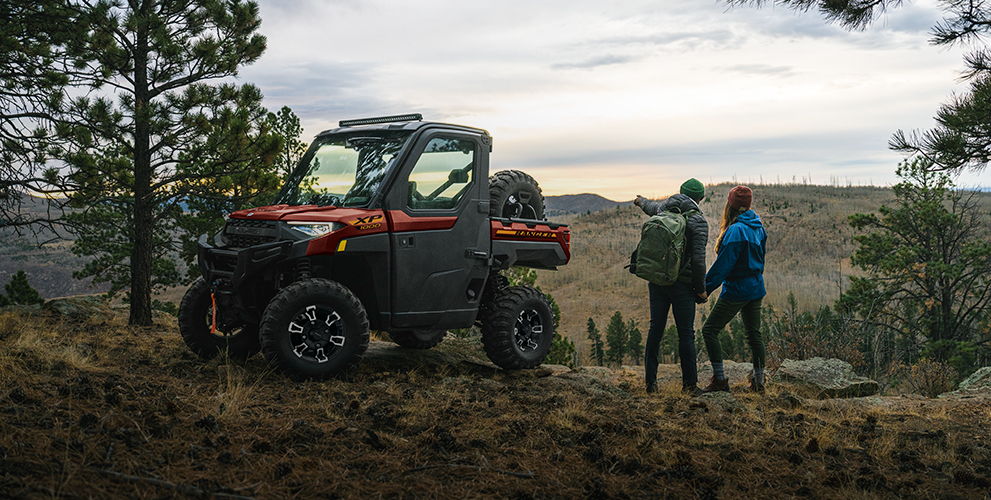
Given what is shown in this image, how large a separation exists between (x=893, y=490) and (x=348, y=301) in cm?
485

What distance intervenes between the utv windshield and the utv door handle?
1.27m

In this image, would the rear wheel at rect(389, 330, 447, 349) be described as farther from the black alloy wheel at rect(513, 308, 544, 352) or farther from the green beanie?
the green beanie

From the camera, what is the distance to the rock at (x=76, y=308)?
13492 mm

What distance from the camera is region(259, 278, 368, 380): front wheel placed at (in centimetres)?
714

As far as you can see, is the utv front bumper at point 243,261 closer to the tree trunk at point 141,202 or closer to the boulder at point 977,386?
the tree trunk at point 141,202

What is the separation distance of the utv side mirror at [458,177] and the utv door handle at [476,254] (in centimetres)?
77

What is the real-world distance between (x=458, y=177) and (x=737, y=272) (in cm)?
322

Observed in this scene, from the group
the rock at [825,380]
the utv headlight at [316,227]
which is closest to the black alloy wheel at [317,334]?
the utv headlight at [316,227]

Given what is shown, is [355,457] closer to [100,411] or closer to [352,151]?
[100,411]

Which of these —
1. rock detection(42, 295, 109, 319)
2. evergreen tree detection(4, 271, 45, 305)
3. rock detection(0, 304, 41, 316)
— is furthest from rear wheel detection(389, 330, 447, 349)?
evergreen tree detection(4, 271, 45, 305)

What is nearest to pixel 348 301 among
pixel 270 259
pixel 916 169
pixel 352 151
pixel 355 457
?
pixel 270 259

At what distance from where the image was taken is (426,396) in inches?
279

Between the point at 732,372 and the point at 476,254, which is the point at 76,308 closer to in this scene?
the point at 476,254

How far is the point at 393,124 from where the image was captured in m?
8.41
